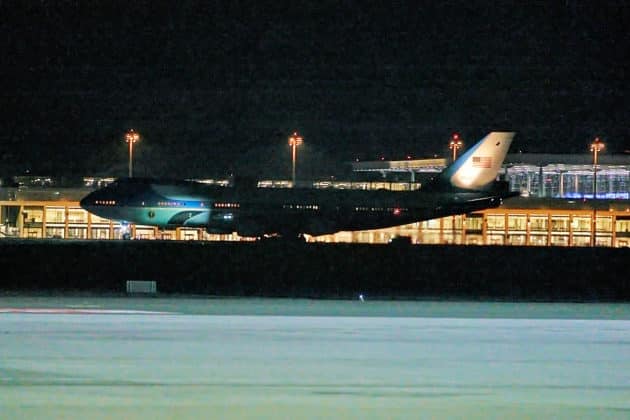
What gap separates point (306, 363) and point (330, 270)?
2072 centimetres

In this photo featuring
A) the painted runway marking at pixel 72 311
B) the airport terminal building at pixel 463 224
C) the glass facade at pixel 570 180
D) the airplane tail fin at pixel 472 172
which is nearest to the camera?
the painted runway marking at pixel 72 311

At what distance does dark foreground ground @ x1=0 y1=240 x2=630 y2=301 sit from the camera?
29.7m

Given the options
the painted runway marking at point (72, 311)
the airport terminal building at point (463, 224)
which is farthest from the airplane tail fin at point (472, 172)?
the painted runway marking at point (72, 311)

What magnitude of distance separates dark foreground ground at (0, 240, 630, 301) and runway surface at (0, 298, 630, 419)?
9.23 m

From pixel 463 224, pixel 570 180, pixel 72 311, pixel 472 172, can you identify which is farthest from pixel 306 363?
pixel 570 180

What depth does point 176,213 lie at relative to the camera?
56.5m

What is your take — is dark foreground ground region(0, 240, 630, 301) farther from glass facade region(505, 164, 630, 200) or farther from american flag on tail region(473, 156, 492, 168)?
glass facade region(505, 164, 630, 200)

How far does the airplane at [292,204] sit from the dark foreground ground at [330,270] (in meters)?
Answer: 15.7

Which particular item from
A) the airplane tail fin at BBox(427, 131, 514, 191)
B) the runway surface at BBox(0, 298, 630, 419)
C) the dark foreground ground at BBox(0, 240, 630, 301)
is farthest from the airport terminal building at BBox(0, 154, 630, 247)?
the runway surface at BBox(0, 298, 630, 419)

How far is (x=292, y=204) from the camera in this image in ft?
190

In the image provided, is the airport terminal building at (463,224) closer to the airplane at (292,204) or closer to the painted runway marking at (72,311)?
the airplane at (292,204)

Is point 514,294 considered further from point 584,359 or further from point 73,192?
point 73,192

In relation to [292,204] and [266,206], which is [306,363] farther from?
[292,204]

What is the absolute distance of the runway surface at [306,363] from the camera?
11453 mm
